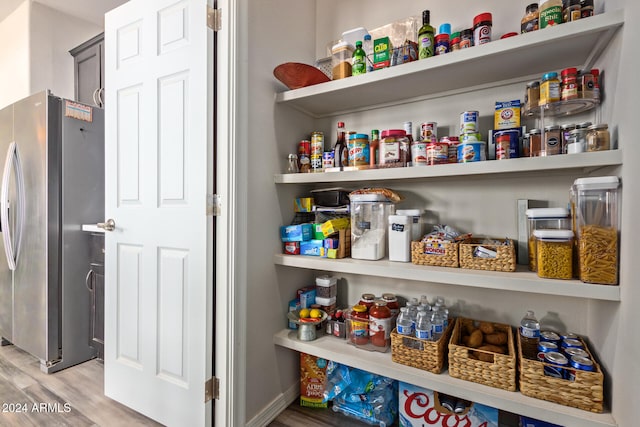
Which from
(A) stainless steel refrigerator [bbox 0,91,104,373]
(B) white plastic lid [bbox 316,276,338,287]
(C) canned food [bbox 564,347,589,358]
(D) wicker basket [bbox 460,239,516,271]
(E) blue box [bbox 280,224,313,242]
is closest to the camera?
(C) canned food [bbox 564,347,589,358]

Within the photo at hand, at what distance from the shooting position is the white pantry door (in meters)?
1.43

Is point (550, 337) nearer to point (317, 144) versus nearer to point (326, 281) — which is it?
point (326, 281)

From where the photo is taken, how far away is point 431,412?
139 cm

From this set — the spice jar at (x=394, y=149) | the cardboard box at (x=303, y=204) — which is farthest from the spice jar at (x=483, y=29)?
the cardboard box at (x=303, y=204)

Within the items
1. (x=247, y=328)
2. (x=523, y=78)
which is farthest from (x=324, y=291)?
(x=523, y=78)

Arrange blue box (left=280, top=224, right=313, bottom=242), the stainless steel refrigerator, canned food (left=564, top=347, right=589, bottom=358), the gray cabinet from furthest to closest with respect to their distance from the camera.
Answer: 1. the gray cabinet
2. the stainless steel refrigerator
3. blue box (left=280, top=224, right=313, bottom=242)
4. canned food (left=564, top=347, right=589, bottom=358)

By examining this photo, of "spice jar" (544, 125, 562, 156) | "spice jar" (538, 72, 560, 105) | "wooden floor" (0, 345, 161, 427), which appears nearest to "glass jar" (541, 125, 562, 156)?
"spice jar" (544, 125, 562, 156)

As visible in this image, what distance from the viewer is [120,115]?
1.72m

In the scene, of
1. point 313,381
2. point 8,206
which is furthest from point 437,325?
point 8,206

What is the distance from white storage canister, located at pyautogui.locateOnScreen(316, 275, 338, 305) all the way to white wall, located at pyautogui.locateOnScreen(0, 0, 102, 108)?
10.4 feet

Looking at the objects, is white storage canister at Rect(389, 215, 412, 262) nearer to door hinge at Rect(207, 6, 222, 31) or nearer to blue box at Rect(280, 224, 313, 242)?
blue box at Rect(280, 224, 313, 242)

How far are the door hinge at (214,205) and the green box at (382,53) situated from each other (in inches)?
36.9

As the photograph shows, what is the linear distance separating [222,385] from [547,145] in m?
1.65

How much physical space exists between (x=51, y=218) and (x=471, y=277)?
8.25ft
